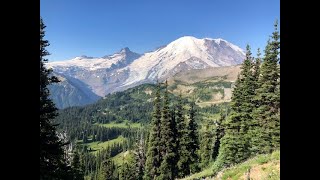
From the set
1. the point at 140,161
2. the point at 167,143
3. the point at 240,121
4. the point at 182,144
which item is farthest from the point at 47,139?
the point at 140,161

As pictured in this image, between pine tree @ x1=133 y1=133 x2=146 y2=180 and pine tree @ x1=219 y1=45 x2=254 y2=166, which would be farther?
pine tree @ x1=133 y1=133 x2=146 y2=180

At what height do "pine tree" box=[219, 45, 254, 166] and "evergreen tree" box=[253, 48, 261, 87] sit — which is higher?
"evergreen tree" box=[253, 48, 261, 87]

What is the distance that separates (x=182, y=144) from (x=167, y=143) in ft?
11.4

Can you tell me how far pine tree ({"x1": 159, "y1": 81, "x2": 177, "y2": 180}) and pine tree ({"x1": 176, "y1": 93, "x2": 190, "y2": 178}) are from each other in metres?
1.35

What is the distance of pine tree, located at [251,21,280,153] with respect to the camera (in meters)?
43.3

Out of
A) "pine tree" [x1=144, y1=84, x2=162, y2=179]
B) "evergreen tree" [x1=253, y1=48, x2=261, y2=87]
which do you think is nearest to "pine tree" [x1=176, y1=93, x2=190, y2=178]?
"pine tree" [x1=144, y1=84, x2=162, y2=179]

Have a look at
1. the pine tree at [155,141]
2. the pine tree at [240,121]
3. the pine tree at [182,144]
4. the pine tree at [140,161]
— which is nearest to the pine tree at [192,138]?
the pine tree at [182,144]

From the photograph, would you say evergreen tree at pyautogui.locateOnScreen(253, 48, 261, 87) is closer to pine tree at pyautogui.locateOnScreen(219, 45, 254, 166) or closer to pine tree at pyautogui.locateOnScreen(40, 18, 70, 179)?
pine tree at pyautogui.locateOnScreen(219, 45, 254, 166)

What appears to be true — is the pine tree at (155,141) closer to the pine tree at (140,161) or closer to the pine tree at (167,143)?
the pine tree at (167,143)

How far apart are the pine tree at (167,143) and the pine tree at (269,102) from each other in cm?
1822

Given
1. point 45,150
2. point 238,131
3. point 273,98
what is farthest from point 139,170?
point 45,150
